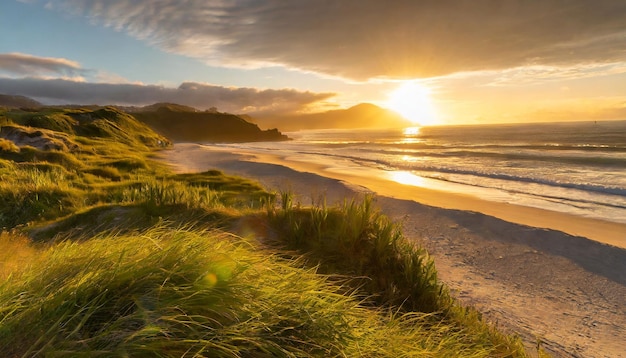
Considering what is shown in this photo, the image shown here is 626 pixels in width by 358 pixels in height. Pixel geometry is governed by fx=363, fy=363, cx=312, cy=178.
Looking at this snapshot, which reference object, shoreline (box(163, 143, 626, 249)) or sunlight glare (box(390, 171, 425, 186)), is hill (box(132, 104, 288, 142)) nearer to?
sunlight glare (box(390, 171, 425, 186))

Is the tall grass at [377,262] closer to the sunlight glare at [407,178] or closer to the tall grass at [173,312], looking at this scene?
the tall grass at [173,312]

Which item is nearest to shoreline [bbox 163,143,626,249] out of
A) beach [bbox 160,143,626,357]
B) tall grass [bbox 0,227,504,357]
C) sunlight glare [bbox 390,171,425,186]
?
beach [bbox 160,143,626,357]

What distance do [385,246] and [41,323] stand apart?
414cm

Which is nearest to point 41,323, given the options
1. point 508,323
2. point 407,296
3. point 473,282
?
point 407,296

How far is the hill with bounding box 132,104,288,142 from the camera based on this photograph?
481 ft

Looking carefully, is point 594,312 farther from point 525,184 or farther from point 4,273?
point 525,184

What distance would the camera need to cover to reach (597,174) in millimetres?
26391

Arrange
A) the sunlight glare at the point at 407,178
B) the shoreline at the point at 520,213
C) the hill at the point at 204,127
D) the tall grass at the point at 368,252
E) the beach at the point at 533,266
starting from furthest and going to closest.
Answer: the hill at the point at 204,127
the sunlight glare at the point at 407,178
the shoreline at the point at 520,213
the beach at the point at 533,266
the tall grass at the point at 368,252

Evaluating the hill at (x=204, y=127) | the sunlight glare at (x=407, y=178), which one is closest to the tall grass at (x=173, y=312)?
the sunlight glare at (x=407, y=178)

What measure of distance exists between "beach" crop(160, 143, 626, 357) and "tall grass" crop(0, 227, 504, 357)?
3.01m

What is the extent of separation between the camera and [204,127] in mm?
156125

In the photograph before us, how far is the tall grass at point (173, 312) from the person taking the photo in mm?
2158

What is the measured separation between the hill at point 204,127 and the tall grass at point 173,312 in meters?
145

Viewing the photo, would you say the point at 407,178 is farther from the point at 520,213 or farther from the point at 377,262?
the point at 377,262
